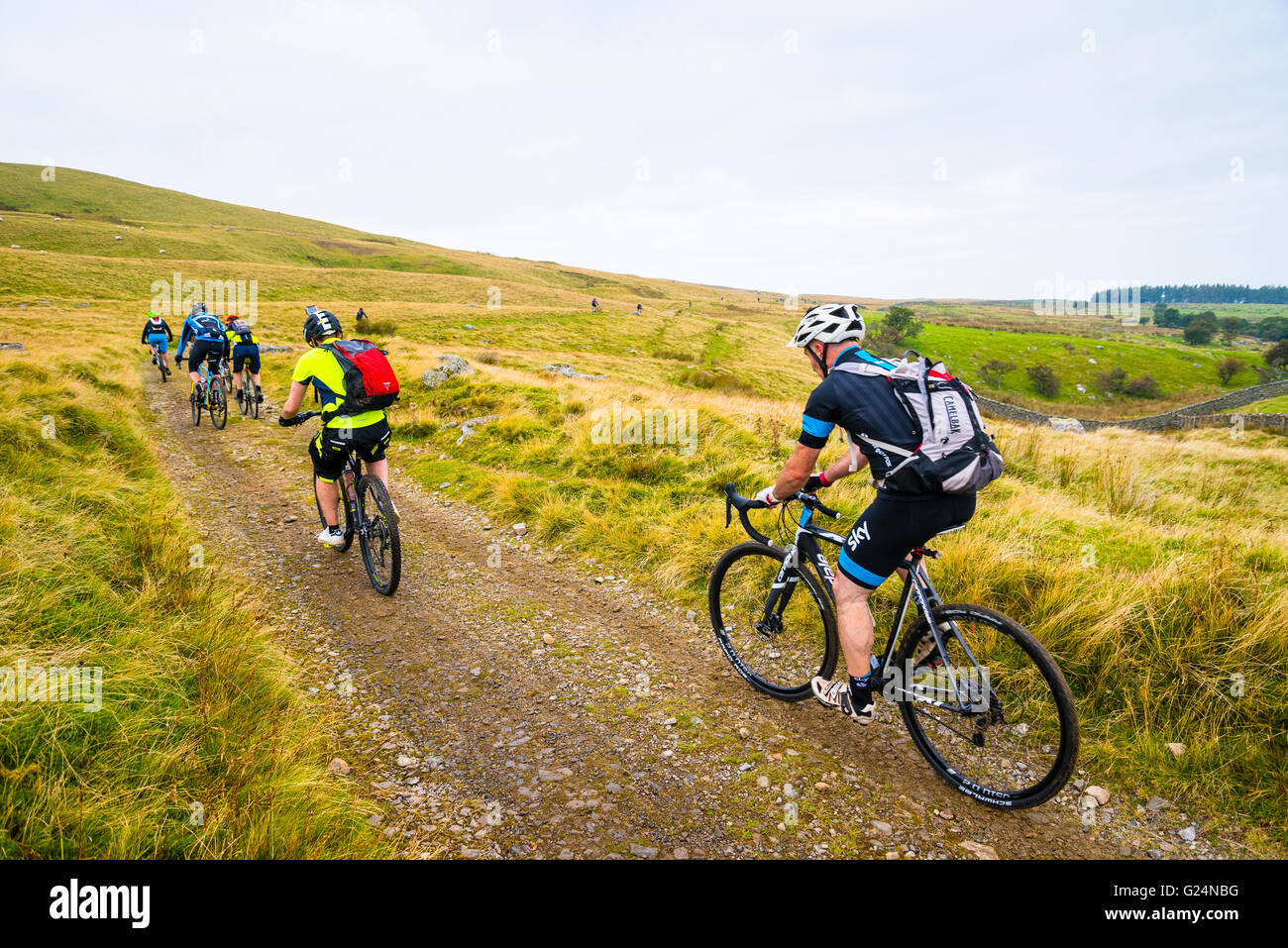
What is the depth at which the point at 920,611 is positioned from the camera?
394 cm

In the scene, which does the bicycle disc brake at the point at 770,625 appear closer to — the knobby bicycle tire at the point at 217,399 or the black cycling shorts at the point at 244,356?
the knobby bicycle tire at the point at 217,399

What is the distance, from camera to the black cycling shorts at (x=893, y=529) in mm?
3566

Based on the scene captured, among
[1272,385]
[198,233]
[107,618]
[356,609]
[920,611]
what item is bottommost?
[356,609]

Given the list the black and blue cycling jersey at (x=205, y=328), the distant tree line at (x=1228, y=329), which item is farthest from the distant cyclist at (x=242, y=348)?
the distant tree line at (x=1228, y=329)

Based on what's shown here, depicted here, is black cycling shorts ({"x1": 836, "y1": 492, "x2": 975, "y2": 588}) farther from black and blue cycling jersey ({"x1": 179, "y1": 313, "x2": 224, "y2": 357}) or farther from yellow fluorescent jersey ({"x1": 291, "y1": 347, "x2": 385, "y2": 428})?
black and blue cycling jersey ({"x1": 179, "y1": 313, "x2": 224, "y2": 357})

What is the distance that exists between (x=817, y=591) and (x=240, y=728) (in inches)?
169

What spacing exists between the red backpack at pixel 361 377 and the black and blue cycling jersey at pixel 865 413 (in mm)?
5086

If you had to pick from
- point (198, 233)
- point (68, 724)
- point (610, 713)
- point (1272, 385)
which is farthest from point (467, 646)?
point (198, 233)

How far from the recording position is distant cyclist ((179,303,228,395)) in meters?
15.4

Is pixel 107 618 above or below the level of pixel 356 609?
above

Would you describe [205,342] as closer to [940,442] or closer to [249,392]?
[249,392]

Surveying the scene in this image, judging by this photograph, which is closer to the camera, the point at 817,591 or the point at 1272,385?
the point at 817,591
